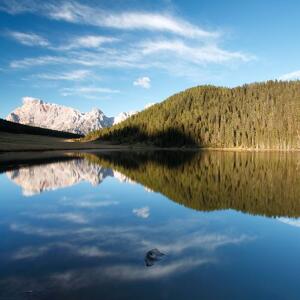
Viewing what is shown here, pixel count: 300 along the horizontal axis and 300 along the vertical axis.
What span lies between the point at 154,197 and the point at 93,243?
1400cm

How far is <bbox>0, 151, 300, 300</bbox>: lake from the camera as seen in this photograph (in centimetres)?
1111

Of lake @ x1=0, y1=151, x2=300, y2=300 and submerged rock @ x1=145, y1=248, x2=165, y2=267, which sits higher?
submerged rock @ x1=145, y1=248, x2=165, y2=267

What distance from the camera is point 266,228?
19.2 m

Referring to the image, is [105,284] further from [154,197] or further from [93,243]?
[154,197]

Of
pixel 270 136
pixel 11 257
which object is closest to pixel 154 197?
pixel 11 257

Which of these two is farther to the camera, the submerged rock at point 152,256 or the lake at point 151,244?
the submerged rock at point 152,256

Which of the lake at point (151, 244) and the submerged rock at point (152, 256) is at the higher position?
the submerged rock at point (152, 256)

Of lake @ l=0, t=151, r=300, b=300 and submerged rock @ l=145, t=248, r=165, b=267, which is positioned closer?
lake @ l=0, t=151, r=300, b=300

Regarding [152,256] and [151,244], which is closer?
[152,256]

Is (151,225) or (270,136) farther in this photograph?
(270,136)

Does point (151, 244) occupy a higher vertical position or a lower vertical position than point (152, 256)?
lower

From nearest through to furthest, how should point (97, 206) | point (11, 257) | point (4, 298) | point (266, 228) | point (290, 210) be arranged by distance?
1. point (4, 298)
2. point (11, 257)
3. point (266, 228)
4. point (290, 210)
5. point (97, 206)

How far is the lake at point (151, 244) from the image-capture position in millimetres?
11109

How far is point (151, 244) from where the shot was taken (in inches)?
627
